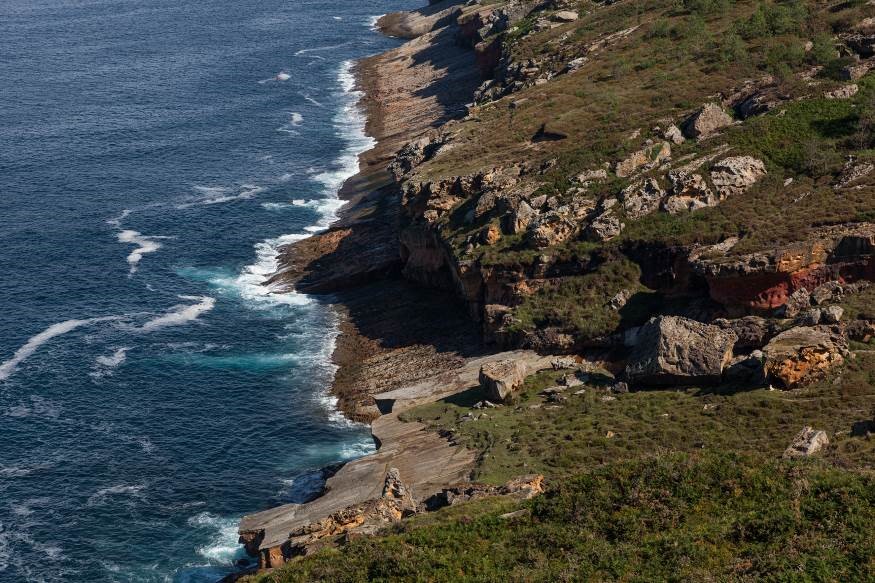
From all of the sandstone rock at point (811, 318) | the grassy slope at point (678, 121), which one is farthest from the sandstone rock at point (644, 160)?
the sandstone rock at point (811, 318)

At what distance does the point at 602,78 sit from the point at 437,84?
64054mm

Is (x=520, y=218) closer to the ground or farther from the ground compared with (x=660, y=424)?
farther from the ground

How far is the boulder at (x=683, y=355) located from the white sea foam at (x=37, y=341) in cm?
6015

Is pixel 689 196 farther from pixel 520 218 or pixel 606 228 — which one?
pixel 520 218

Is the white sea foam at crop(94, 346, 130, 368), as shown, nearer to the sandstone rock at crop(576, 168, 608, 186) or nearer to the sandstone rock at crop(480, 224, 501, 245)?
the sandstone rock at crop(480, 224, 501, 245)

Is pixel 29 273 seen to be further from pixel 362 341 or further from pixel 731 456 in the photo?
pixel 731 456

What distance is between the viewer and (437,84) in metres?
180

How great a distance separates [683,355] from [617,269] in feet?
58.7

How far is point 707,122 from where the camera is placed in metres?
96.4

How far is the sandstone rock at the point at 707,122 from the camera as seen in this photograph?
96.1 m

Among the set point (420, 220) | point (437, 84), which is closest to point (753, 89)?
point (420, 220)

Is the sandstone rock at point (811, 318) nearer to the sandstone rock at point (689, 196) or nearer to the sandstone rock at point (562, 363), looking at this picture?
the sandstone rock at point (562, 363)

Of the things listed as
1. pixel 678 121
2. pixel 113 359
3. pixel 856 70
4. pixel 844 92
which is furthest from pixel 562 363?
pixel 113 359

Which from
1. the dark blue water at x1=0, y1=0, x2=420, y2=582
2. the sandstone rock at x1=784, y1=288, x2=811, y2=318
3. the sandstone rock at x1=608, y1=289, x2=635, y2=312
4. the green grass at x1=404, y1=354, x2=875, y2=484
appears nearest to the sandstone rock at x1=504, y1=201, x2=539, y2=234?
the sandstone rock at x1=608, y1=289, x2=635, y2=312
